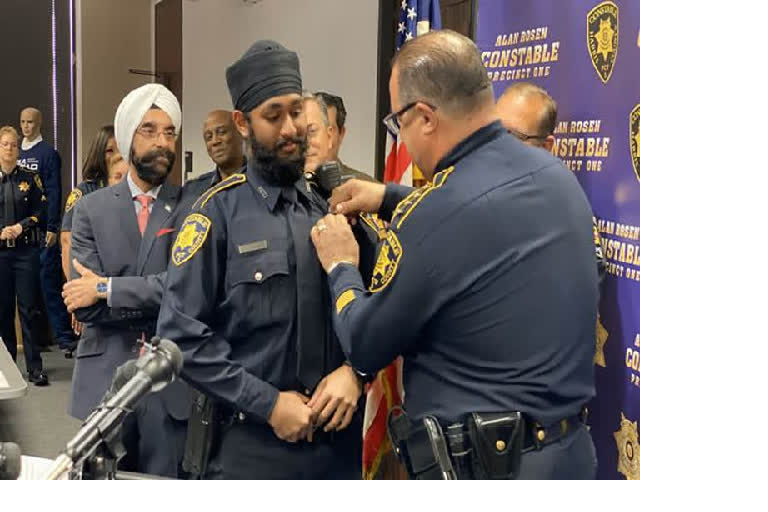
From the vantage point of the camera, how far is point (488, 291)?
4.23ft

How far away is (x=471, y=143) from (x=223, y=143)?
1986 millimetres

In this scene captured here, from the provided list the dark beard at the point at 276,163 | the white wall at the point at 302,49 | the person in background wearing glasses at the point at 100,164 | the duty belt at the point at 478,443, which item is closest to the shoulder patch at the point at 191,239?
the dark beard at the point at 276,163

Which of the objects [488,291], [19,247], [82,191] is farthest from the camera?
[19,247]

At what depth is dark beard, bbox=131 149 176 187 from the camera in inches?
88.7

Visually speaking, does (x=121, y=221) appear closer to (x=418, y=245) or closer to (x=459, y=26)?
(x=418, y=245)

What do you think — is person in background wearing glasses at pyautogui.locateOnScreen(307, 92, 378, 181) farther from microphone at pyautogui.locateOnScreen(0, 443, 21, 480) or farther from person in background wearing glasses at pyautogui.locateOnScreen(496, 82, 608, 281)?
microphone at pyautogui.locateOnScreen(0, 443, 21, 480)

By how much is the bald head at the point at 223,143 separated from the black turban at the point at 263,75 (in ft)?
5.01

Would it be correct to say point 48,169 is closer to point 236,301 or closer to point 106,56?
point 106,56

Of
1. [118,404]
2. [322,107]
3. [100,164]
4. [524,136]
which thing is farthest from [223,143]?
[118,404]

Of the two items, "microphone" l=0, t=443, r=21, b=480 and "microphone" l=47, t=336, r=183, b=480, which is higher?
"microphone" l=47, t=336, r=183, b=480

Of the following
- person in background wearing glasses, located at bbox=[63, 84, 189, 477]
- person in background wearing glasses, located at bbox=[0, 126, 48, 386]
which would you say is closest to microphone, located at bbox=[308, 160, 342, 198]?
person in background wearing glasses, located at bbox=[63, 84, 189, 477]

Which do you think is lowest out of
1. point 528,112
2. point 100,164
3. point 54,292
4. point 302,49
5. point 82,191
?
point 54,292

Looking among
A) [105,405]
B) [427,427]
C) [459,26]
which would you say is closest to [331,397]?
[427,427]

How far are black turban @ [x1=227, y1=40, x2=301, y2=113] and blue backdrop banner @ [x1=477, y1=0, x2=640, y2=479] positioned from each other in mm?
846
